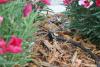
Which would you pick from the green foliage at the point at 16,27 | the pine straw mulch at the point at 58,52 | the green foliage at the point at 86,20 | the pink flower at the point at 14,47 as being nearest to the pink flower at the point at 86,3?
the green foliage at the point at 86,20

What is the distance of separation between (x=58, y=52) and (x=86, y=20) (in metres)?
0.68

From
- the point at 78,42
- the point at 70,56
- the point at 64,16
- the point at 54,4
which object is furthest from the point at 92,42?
the point at 54,4

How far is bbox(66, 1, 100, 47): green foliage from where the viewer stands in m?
3.96

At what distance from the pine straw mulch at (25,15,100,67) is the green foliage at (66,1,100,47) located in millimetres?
98

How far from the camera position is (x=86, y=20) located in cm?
412

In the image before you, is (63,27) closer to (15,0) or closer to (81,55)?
(81,55)

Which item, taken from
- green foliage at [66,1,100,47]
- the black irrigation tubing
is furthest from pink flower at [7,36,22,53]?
green foliage at [66,1,100,47]

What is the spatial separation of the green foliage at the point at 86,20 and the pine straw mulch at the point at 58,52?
0.10 m

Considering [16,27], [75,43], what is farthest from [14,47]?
[75,43]

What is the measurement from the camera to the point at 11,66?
272 centimetres

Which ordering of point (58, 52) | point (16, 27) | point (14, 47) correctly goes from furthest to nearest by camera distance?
point (58, 52) < point (16, 27) < point (14, 47)

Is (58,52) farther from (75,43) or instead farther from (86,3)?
(86,3)

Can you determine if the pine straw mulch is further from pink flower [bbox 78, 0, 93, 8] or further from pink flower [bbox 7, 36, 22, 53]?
pink flower [bbox 7, 36, 22, 53]

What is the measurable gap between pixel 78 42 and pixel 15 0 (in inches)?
48.0
